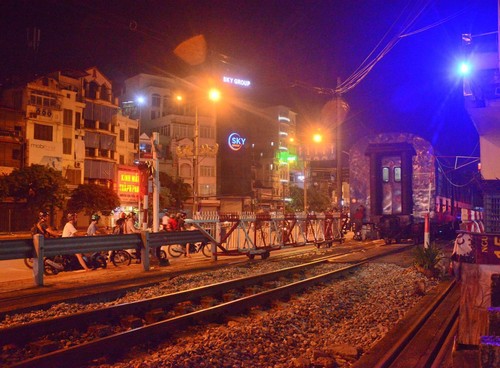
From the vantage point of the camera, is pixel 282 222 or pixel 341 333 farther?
pixel 282 222

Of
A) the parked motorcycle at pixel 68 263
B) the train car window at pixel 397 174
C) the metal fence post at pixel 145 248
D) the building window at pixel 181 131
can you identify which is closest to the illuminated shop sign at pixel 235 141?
the building window at pixel 181 131

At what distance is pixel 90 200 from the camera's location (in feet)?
149

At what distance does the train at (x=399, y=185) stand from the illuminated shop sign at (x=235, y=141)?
49.4m

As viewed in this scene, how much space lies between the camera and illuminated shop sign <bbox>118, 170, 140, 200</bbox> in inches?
987

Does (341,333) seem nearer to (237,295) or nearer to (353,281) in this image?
(237,295)

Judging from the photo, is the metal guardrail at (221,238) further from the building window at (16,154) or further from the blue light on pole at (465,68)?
the building window at (16,154)

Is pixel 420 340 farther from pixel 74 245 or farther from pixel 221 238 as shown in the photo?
pixel 221 238

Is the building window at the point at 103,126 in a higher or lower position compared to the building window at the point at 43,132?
higher

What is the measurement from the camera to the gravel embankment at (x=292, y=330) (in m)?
5.70

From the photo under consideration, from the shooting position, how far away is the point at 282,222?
19.1 meters

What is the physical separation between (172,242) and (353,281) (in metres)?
5.43

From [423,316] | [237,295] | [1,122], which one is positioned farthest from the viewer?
[1,122]

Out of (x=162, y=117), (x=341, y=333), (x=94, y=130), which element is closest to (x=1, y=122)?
(x=94, y=130)

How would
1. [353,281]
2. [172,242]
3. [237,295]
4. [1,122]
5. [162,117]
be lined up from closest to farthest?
[237,295] < [353,281] < [172,242] < [1,122] < [162,117]
